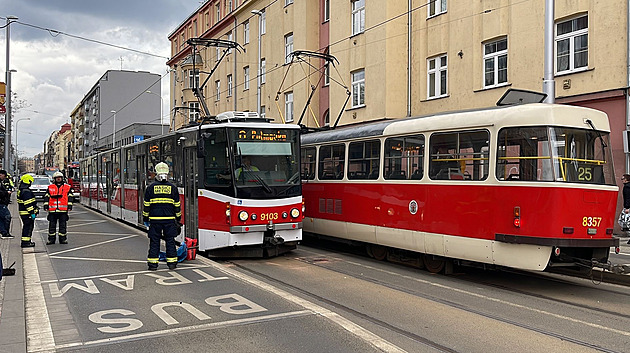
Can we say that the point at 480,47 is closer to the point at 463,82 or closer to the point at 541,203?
the point at 463,82

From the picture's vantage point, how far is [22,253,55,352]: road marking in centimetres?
604

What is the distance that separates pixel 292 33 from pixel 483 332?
2603 centimetres

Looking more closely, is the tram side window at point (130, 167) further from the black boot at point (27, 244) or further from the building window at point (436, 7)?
the building window at point (436, 7)

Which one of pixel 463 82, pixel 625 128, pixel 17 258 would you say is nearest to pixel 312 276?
pixel 17 258

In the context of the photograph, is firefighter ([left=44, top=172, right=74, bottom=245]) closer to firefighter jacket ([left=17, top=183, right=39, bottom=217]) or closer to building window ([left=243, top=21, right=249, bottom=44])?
firefighter jacket ([left=17, top=183, right=39, bottom=217])

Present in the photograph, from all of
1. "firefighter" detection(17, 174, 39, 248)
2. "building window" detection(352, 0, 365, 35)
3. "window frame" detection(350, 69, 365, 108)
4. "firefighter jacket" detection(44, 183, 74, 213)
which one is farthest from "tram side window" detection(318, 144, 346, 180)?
"building window" detection(352, 0, 365, 35)

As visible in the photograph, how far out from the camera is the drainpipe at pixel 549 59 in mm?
12188

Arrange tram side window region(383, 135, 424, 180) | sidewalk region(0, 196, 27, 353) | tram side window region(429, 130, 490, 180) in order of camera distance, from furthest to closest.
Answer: tram side window region(383, 135, 424, 180)
tram side window region(429, 130, 490, 180)
sidewalk region(0, 196, 27, 353)

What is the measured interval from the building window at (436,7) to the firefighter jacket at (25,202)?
14.3m

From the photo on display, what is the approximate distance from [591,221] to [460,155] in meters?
2.16

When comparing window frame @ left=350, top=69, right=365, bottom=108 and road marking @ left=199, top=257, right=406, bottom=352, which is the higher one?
window frame @ left=350, top=69, right=365, bottom=108

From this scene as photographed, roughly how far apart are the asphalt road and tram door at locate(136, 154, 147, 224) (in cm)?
520

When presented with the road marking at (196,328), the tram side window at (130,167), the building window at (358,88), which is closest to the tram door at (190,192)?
the road marking at (196,328)

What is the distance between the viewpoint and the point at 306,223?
569 inches
